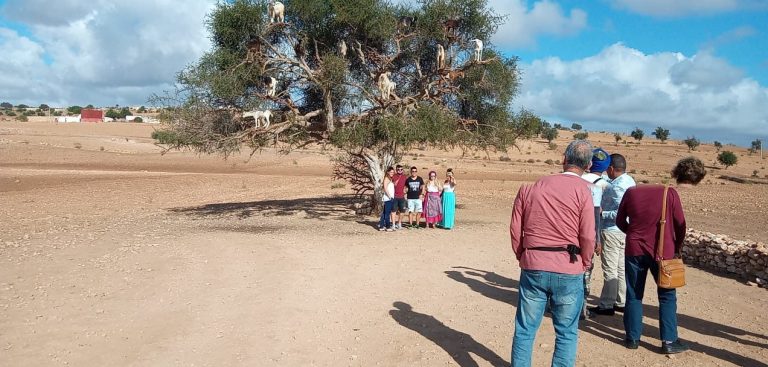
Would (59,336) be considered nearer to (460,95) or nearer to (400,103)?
(400,103)

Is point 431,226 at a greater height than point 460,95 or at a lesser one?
lesser

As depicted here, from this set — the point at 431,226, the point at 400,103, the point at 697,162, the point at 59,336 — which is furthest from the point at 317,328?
the point at 400,103

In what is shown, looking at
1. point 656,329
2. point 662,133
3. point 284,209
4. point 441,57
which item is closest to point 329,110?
point 441,57

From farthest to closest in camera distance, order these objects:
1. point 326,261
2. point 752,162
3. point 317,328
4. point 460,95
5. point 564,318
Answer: point 752,162, point 460,95, point 326,261, point 317,328, point 564,318

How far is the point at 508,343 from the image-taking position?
6.06 meters

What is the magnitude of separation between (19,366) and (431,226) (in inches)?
397

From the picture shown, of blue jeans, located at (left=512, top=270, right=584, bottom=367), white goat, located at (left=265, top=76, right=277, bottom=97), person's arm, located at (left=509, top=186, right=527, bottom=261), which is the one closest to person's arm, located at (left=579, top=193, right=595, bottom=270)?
blue jeans, located at (left=512, top=270, right=584, bottom=367)

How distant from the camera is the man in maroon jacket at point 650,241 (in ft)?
18.0

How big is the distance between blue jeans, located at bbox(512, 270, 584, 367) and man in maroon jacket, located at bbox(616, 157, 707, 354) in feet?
4.66

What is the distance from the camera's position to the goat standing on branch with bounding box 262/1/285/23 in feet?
46.5

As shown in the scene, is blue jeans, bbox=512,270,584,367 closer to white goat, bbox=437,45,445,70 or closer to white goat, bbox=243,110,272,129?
white goat, bbox=243,110,272,129

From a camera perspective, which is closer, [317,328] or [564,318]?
[564,318]

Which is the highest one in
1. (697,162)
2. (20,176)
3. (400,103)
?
(400,103)

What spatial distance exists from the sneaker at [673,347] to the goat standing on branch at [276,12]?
1158 cm
